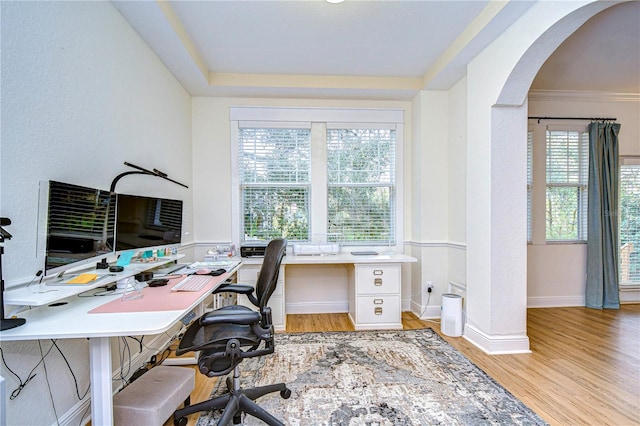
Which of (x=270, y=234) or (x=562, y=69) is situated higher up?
(x=562, y=69)

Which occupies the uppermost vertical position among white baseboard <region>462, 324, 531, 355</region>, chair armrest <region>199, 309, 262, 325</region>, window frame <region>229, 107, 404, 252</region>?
window frame <region>229, 107, 404, 252</region>

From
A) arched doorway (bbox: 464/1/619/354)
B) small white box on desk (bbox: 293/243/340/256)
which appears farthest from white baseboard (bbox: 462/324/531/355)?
small white box on desk (bbox: 293/243/340/256)

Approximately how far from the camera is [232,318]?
1.43 m

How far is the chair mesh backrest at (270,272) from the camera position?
1.59 m

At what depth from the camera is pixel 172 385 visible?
1601mm

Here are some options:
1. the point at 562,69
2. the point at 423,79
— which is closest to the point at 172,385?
the point at 423,79

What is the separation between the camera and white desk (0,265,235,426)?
105cm

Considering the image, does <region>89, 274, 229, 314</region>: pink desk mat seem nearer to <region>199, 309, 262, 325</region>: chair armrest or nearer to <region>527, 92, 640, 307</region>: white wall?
<region>199, 309, 262, 325</region>: chair armrest

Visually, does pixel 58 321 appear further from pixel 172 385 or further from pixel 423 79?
pixel 423 79

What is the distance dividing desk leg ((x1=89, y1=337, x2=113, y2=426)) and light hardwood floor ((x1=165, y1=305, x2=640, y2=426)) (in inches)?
24.8

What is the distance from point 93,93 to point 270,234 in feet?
7.07

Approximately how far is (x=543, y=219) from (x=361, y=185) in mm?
2324

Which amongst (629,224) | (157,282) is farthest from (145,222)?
(629,224)

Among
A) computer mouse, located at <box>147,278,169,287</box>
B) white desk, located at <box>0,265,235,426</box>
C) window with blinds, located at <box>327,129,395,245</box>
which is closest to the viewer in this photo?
white desk, located at <box>0,265,235,426</box>
